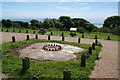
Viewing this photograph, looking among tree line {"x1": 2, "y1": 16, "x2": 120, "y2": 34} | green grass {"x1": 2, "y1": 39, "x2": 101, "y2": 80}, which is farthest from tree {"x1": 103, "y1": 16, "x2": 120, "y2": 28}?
green grass {"x1": 2, "y1": 39, "x2": 101, "y2": 80}

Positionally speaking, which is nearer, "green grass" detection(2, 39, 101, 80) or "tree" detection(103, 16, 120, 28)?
"green grass" detection(2, 39, 101, 80)

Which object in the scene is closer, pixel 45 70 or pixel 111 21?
pixel 45 70

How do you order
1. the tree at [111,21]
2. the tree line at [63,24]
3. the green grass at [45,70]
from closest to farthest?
the green grass at [45,70] → the tree line at [63,24] → the tree at [111,21]

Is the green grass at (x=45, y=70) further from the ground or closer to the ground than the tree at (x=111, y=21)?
closer to the ground

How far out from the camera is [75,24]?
156ft

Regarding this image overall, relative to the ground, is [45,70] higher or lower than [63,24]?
lower

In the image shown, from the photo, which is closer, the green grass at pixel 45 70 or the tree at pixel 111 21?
the green grass at pixel 45 70

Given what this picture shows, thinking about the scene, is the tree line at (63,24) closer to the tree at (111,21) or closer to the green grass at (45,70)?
the tree at (111,21)

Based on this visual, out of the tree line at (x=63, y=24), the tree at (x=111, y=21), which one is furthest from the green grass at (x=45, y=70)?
the tree at (x=111, y=21)

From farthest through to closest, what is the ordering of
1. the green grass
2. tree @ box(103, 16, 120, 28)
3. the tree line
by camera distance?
1. tree @ box(103, 16, 120, 28)
2. the tree line
3. the green grass

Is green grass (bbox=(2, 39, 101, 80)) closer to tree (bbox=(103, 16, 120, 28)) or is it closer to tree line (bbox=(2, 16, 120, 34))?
tree line (bbox=(2, 16, 120, 34))

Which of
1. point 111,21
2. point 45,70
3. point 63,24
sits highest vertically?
point 111,21

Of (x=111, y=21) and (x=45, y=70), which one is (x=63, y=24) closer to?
(x=111, y=21)

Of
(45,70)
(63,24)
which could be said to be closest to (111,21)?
(63,24)
